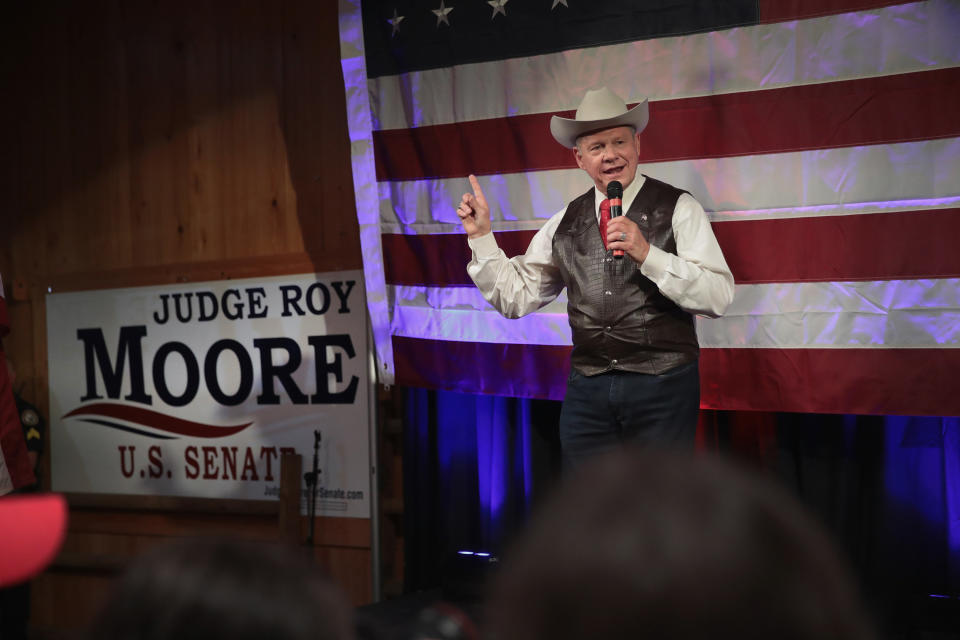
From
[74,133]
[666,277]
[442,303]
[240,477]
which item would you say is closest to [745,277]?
[666,277]

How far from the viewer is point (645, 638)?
0.41 metres

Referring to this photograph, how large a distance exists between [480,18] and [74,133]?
2.51 m

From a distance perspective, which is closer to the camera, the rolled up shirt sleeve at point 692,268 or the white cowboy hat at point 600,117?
the rolled up shirt sleeve at point 692,268

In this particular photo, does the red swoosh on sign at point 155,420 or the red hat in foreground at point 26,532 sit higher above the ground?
the red hat in foreground at point 26,532

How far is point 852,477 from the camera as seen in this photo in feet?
9.51

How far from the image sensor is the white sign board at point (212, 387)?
3859 millimetres

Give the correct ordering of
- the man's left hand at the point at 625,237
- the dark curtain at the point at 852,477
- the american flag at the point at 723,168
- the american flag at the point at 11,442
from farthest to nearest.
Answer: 1. the american flag at the point at 11,442
2. the dark curtain at the point at 852,477
3. the american flag at the point at 723,168
4. the man's left hand at the point at 625,237

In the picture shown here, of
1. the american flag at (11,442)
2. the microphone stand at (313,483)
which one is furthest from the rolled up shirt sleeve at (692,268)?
the american flag at (11,442)

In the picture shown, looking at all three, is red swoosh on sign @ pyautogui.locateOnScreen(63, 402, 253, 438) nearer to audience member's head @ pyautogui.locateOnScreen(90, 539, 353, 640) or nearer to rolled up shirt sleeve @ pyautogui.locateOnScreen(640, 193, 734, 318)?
rolled up shirt sleeve @ pyautogui.locateOnScreen(640, 193, 734, 318)

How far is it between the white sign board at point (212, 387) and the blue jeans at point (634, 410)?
1454 millimetres

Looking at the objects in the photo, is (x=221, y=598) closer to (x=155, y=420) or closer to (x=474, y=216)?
(x=474, y=216)

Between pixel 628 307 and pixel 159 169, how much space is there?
2901 mm

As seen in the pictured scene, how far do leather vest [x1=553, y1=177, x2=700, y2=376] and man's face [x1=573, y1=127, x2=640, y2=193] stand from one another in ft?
0.24

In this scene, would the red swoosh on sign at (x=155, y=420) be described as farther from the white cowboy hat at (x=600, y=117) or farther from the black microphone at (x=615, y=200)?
the black microphone at (x=615, y=200)
